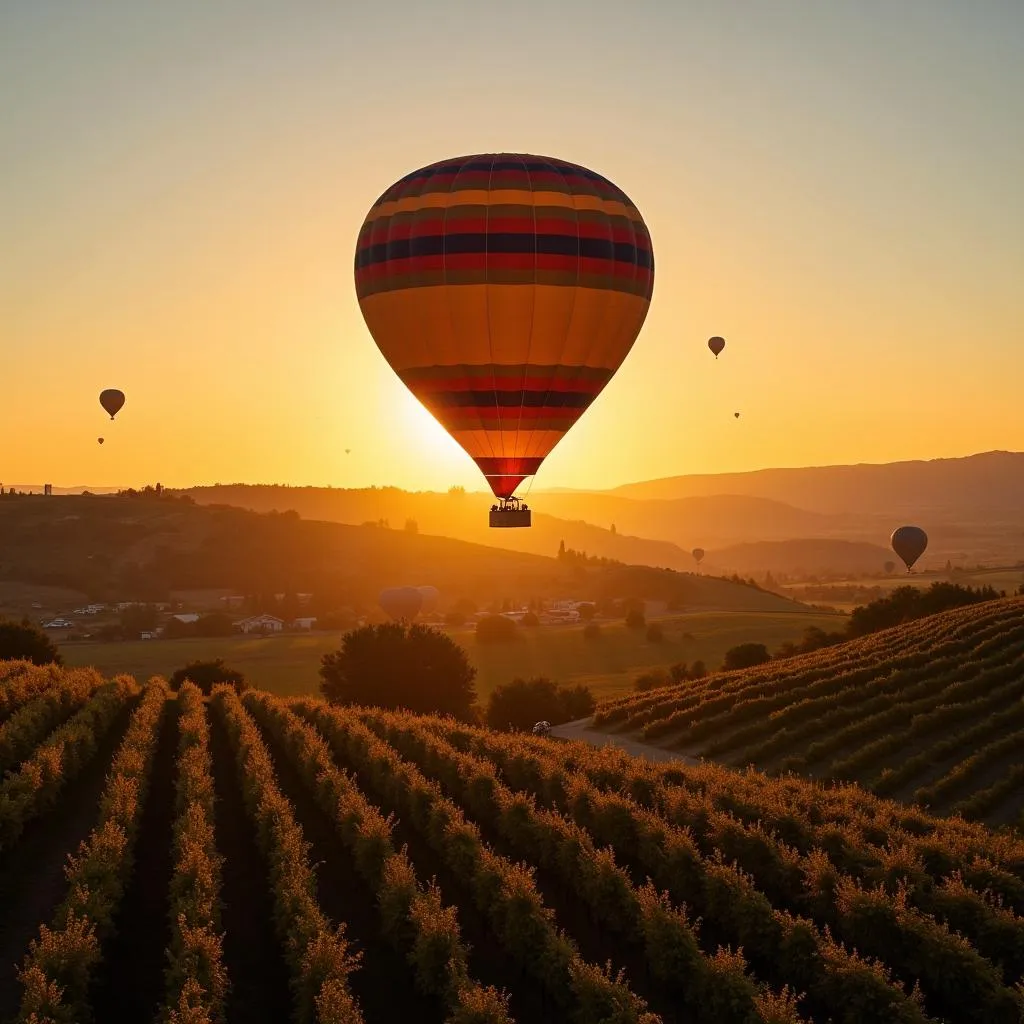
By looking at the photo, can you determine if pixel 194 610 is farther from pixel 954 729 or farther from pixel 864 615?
pixel 954 729

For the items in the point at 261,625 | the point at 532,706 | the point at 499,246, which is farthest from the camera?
the point at 261,625

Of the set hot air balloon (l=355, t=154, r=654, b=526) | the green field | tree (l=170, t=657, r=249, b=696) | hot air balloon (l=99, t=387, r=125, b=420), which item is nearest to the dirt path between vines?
hot air balloon (l=355, t=154, r=654, b=526)

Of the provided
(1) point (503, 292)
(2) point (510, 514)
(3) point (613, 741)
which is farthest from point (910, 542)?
(1) point (503, 292)

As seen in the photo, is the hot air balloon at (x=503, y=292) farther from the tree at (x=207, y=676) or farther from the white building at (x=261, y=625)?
the white building at (x=261, y=625)

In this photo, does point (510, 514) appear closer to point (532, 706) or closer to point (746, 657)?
point (532, 706)

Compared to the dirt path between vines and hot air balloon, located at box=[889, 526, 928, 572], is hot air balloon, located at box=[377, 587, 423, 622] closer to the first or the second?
hot air balloon, located at box=[889, 526, 928, 572]

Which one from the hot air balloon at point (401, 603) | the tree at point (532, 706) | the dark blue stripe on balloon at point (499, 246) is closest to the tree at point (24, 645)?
the tree at point (532, 706)
